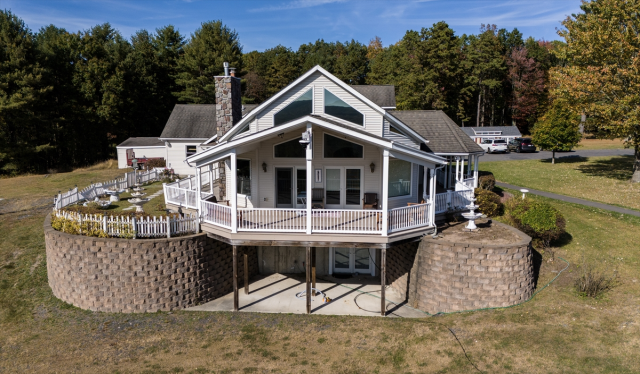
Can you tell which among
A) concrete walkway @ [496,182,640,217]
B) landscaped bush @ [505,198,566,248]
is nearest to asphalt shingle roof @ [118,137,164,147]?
concrete walkway @ [496,182,640,217]

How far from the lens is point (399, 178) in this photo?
52.6ft

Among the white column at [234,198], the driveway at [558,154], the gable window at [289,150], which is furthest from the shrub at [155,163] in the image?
the driveway at [558,154]

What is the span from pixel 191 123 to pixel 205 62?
→ 847 inches

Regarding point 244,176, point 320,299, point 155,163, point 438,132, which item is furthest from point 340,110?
point 155,163

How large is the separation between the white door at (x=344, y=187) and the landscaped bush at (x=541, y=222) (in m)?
7.12

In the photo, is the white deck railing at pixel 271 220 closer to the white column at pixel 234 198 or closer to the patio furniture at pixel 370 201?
the white column at pixel 234 198

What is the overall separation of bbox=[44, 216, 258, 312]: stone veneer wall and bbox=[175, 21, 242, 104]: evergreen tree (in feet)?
123

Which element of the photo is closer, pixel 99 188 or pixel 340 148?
pixel 340 148

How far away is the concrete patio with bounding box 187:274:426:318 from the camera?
1391 centimetres

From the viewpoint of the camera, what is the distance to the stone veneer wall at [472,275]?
42.3 ft

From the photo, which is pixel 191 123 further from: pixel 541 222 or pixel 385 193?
pixel 541 222

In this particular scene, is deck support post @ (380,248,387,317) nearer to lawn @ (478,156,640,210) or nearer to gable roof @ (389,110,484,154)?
gable roof @ (389,110,484,154)

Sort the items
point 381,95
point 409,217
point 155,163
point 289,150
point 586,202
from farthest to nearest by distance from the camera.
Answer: point 155,163, point 381,95, point 586,202, point 289,150, point 409,217

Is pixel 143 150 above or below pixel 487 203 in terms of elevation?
above
